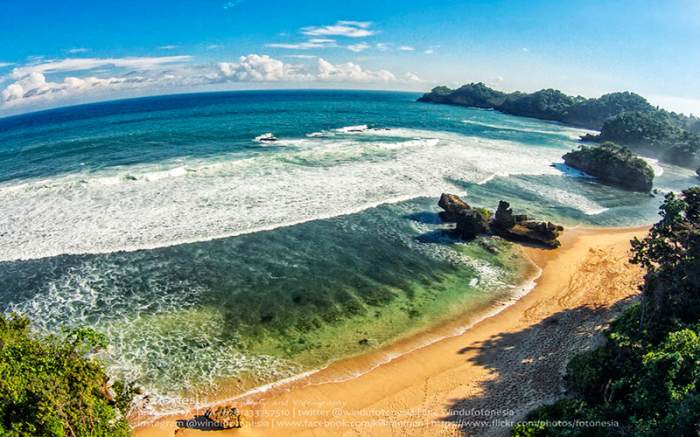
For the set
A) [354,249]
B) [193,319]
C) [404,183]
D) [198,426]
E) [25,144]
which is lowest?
[198,426]

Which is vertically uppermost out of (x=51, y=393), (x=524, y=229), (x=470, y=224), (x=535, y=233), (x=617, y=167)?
(x=617, y=167)

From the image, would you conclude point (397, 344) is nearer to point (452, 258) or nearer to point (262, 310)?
point (262, 310)

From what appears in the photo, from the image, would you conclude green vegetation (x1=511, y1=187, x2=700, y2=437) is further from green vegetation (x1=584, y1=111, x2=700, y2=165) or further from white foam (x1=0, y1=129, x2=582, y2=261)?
green vegetation (x1=584, y1=111, x2=700, y2=165)

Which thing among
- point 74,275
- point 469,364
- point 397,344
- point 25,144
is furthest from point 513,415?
point 25,144

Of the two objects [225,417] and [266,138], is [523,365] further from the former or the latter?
[266,138]

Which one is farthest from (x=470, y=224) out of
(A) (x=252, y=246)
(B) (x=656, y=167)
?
(B) (x=656, y=167)

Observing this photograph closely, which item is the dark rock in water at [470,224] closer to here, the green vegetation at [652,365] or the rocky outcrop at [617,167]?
the green vegetation at [652,365]

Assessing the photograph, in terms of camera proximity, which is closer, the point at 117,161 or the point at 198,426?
the point at 198,426
